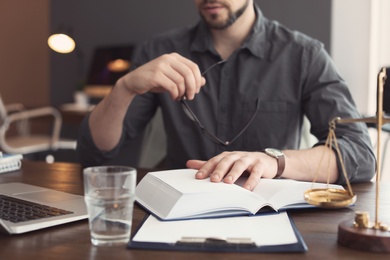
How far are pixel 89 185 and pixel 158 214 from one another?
17 centimetres

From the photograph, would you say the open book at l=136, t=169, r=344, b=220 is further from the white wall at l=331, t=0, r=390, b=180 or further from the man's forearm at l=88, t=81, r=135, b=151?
the white wall at l=331, t=0, r=390, b=180

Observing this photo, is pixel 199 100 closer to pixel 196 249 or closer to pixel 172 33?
pixel 172 33

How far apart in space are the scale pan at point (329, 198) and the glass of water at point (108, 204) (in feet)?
0.97

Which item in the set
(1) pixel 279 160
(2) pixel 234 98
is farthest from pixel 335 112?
(1) pixel 279 160

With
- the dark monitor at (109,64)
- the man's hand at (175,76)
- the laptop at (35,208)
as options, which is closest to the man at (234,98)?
the man's hand at (175,76)

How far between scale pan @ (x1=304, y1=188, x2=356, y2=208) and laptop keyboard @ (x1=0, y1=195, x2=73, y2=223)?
404mm

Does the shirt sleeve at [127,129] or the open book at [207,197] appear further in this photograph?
the shirt sleeve at [127,129]

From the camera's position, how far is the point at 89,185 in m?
0.79

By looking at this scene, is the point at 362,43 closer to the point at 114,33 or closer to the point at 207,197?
the point at 114,33

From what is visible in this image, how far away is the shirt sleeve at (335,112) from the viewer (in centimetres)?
134

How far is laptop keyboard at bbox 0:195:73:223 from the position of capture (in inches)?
35.4

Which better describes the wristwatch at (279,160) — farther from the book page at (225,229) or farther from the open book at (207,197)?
the book page at (225,229)

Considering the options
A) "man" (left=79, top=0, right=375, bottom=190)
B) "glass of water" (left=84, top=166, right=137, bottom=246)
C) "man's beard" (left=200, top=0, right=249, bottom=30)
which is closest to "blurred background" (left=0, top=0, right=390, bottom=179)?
"man" (left=79, top=0, right=375, bottom=190)

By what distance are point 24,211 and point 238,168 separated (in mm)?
395
